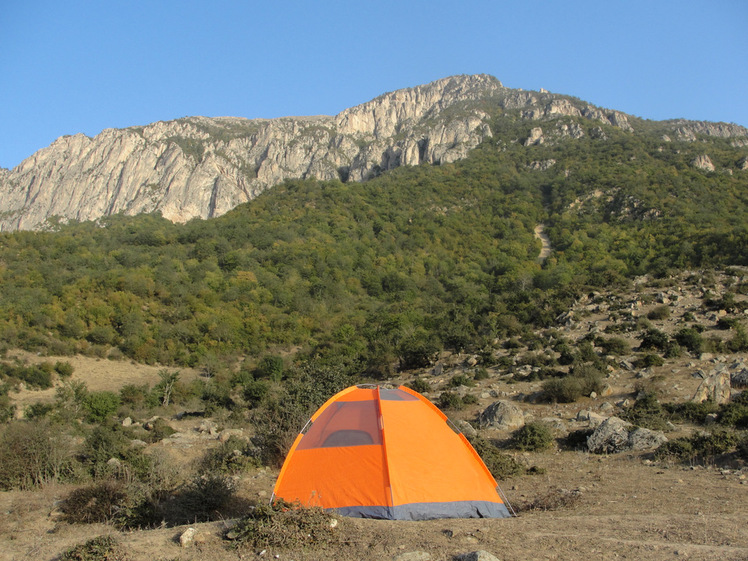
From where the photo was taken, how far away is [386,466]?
562cm

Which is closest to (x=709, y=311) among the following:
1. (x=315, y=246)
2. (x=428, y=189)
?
(x=315, y=246)

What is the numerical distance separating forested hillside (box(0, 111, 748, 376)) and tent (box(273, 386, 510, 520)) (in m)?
16.1

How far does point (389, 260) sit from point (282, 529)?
147 ft

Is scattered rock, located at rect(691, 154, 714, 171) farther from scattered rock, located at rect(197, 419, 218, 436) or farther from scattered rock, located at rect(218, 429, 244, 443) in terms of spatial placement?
scattered rock, located at rect(218, 429, 244, 443)

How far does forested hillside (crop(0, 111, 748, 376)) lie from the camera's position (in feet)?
98.1

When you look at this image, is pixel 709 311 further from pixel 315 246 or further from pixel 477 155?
pixel 477 155

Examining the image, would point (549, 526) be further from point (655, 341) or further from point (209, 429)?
point (655, 341)

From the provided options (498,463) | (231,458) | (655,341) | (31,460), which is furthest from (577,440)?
(31,460)

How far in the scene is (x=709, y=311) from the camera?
19531mm

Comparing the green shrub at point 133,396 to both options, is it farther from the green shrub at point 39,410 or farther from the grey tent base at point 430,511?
the grey tent base at point 430,511

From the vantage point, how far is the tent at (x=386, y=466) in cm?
548

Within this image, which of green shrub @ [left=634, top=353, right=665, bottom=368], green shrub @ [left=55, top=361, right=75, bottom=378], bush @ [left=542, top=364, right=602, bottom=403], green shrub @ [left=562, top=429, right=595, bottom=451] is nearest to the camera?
green shrub @ [left=562, top=429, right=595, bottom=451]

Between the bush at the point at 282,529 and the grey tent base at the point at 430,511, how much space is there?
0.74m

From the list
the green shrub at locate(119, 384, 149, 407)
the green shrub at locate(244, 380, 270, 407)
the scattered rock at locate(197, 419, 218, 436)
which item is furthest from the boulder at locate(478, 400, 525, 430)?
the green shrub at locate(119, 384, 149, 407)
